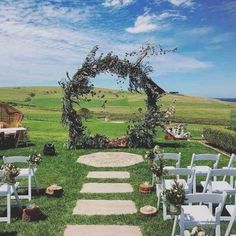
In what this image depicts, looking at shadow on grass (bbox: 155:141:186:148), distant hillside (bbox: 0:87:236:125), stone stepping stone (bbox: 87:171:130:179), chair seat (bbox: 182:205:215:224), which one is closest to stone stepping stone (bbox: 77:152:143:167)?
stone stepping stone (bbox: 87:171:130:179)

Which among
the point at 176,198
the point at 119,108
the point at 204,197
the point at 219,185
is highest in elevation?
the point at 204,197

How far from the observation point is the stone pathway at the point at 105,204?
31.3 feet

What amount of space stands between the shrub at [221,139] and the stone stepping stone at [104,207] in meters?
10.8

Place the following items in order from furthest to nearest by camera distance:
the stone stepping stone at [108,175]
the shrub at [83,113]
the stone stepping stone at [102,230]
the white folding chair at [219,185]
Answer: the shrub at [83,113] < the stone stepping stone at [108,175] < the white folding chair at [219,185] < the stone stepping stone at [102,230]

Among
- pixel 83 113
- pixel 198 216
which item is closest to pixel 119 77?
pixel 83 113

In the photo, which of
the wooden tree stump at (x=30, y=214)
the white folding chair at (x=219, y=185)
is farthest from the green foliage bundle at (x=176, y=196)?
the wooden tree stump at (x=30, y=214)

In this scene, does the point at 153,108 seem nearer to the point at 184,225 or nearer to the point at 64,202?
the point at 64,202

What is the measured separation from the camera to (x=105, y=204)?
463 inches

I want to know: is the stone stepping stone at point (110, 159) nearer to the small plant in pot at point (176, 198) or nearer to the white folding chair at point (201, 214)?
the white folding chair at point (201, 214)

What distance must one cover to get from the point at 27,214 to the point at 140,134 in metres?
12.5

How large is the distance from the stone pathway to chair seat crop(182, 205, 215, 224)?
1.35m

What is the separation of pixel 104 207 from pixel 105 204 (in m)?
0.29

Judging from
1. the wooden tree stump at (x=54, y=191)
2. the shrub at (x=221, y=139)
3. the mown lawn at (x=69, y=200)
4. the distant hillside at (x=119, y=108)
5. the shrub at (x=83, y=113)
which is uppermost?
the shrub at (x=83, y=113)

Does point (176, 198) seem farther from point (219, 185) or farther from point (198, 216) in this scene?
point (219, 185)
